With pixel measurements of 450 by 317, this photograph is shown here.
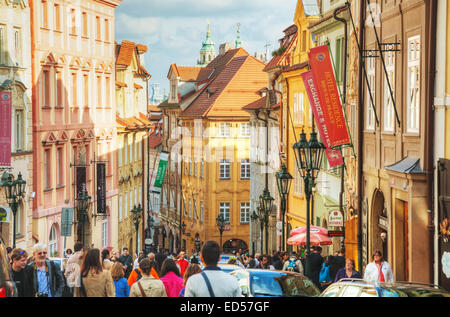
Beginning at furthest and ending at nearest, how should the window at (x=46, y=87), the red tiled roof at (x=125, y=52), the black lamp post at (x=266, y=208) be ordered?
the red tiled roof at (x=125, y=52)
the window at (x=46, y=87)
the black lamp post at (x=266, y=208)

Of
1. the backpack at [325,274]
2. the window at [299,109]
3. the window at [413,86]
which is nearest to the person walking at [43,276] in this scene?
the backpack at [325,274]

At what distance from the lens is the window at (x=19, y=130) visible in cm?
3478

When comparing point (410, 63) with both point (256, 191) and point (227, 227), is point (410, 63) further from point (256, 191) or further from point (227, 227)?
point (227, 227)

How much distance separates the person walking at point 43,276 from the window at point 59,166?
2676cm

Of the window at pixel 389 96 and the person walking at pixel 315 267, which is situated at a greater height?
the window at pixel 389 96

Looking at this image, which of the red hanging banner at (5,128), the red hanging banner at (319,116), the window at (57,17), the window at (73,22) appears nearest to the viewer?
the red hanging banner at (319,116)

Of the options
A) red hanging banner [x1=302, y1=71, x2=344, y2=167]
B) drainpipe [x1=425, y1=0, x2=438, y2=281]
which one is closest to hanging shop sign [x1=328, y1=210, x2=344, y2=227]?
red hanging banner [x1=302, y1=71, x2=344, y2=167]

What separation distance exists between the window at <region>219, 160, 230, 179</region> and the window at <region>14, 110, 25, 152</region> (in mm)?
39970

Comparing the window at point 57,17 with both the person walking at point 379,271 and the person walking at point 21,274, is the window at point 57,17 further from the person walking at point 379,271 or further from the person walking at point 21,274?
the person walking at point 21,274

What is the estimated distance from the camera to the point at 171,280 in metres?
12.6

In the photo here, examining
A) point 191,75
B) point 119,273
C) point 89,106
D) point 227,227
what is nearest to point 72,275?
point 119,273

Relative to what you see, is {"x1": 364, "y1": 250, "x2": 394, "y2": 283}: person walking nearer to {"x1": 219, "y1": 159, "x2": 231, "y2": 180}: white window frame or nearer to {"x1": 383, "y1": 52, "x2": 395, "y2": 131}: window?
{"x1": 383, "y1": 52, "x2": 395, "y2": 131}: window

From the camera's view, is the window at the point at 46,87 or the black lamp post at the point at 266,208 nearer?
the black lamp post at the point at 266,208

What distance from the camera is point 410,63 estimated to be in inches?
767
